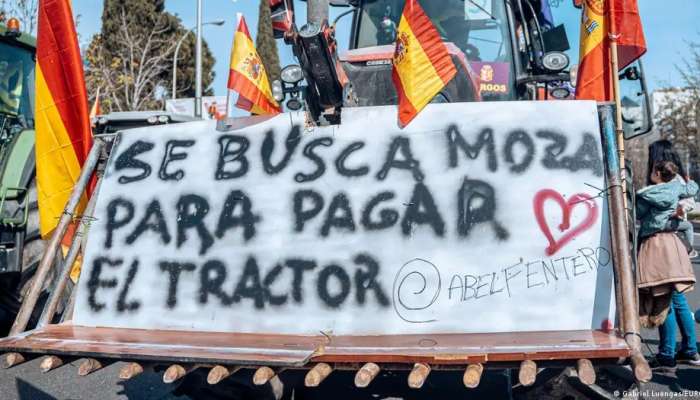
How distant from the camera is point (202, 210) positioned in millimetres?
3990

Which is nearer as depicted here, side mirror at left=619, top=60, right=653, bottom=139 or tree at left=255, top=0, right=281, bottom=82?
side mirror at left=619, top=60, right=653, bottom=139

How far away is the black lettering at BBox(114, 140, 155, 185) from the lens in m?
4.19

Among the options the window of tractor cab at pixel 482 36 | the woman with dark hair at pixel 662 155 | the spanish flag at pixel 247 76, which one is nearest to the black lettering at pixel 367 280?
the spanish flag at pixel 247 76

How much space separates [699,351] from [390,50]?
3697mm

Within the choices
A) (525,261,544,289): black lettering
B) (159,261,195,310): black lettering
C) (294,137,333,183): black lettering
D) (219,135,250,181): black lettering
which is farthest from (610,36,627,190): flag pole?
(159,261,195,310): black lettering

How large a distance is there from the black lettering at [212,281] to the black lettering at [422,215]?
986 mm

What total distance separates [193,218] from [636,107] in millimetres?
3300

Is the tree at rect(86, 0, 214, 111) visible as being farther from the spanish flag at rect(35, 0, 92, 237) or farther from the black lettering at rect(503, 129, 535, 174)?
the black lettering at rect(503, 129, 535, 174)

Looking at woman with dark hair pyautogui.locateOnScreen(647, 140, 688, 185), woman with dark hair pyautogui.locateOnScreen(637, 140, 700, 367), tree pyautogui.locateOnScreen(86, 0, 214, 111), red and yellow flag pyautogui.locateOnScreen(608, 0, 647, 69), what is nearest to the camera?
red and yellow flag pyautogui.locateOnScreen(608, 0, 647, 69)

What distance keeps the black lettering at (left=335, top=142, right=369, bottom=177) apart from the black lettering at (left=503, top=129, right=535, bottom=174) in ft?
2.39

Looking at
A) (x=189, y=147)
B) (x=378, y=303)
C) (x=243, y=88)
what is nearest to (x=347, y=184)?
(x=378, y=303)

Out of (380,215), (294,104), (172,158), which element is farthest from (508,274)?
(294,104)

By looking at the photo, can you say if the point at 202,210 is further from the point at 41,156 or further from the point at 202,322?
the point at 41,156

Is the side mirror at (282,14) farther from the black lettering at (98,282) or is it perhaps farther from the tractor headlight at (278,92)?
the black lettering at (98,282)
